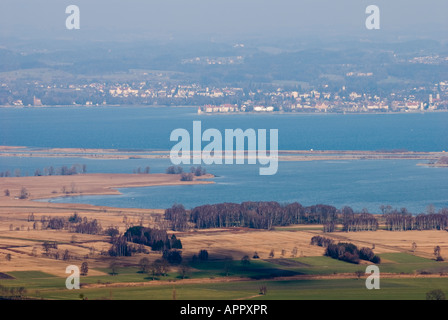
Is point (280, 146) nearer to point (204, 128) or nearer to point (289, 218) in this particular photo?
Result: point (204, 128)

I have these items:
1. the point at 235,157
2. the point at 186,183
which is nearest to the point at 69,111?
the point at 235,157

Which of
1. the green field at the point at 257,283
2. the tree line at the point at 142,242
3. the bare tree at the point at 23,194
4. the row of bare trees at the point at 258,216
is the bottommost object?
the green field at the point at 257,283

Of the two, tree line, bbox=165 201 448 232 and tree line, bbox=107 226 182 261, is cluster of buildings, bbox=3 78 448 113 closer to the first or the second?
tree line, bbox=165 201 448 232

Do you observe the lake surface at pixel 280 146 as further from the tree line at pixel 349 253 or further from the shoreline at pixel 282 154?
the tree line at pixel 349 253

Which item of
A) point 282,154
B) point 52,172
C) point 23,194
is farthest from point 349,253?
point 282,154

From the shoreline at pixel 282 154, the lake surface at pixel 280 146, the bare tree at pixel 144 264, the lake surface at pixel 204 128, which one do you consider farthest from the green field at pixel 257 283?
the lake surface at pixel 204 128

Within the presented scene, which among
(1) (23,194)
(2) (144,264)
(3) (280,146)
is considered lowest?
(2) (144,264)

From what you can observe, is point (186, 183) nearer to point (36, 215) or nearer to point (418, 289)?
point (36, 215)
